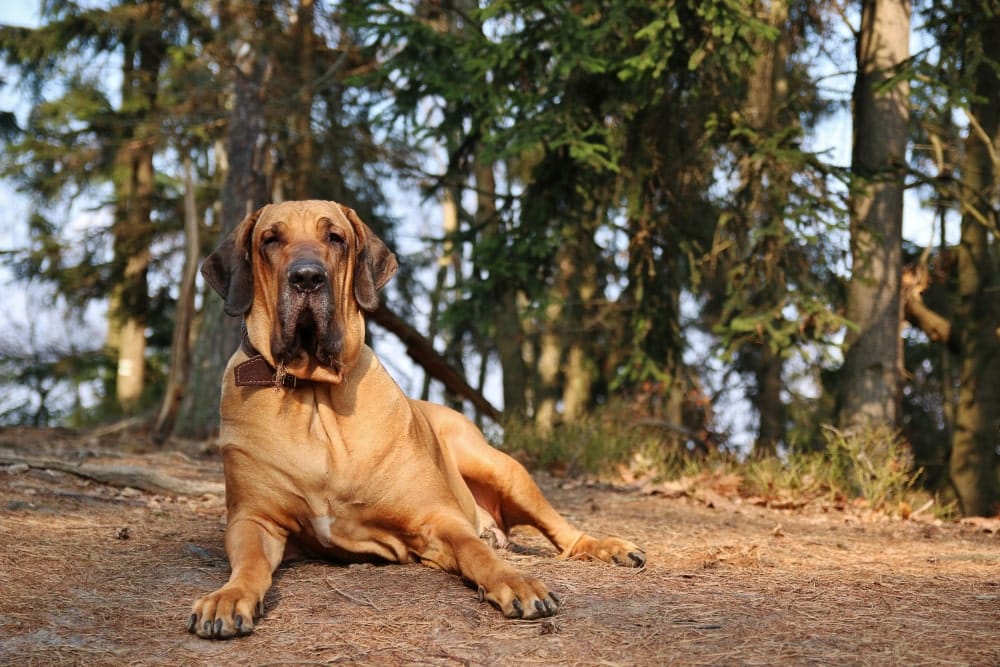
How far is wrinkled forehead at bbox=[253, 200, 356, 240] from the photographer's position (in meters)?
4.14

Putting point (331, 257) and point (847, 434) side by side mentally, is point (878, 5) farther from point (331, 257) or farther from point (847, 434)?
point (331, 257)

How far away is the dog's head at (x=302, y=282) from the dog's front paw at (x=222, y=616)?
1079 mm

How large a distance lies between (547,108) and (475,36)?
93 centimetres

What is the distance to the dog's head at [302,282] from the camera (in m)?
3.98

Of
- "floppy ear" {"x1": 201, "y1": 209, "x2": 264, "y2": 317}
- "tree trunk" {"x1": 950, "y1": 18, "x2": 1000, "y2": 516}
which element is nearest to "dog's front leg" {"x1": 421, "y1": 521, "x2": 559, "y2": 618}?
"floppy ear" {"x1": 201, "y1": 209, "x2": 264, "y2": 317}

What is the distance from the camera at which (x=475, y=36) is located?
356 inches

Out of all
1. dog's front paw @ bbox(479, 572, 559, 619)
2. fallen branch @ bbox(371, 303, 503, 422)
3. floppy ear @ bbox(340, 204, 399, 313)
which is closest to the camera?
dog's front paw @ bbox(479, 572, 559, 619)

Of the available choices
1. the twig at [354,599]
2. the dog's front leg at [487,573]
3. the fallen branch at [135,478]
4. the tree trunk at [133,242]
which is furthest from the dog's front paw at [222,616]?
the tree trunk at [133,242]

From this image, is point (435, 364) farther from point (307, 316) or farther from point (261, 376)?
point (307, 316)

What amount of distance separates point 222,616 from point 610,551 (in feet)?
6.36

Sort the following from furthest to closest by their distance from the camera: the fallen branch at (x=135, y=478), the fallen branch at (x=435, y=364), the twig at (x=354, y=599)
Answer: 1. the fallen branch at (x=435, y=364)
2. the fallen branch at (x=135, y=478)
3. the twig at (x=354, y=599)

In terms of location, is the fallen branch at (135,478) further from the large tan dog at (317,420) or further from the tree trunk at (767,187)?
the tree trunk at (767,187)

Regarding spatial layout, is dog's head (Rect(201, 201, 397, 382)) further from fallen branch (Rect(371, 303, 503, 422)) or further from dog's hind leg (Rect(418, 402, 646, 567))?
fallen branch (Rect(371, 303, 503, 422))

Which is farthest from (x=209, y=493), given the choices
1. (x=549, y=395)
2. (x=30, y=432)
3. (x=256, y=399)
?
(x=549, y=395)
